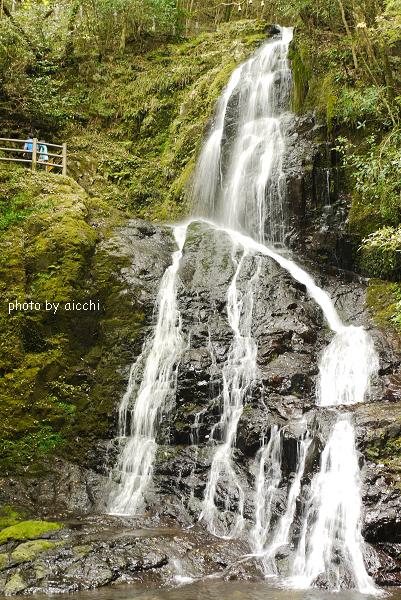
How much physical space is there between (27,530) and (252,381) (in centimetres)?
446

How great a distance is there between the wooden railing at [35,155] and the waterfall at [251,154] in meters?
3.90

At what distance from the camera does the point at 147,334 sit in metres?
11.7

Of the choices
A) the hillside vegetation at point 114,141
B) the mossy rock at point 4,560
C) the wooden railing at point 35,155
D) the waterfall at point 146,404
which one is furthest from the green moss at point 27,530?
the wooden railing at point 35,155

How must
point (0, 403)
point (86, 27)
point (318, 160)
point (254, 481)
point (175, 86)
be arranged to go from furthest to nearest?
point (86, 27) → point (175, 86) → point (318, 160) → point (0, 403) → point (254, 481)

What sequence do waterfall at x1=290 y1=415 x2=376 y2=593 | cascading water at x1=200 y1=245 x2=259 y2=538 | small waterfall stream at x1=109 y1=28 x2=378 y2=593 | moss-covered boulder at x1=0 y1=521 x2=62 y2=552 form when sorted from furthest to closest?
cascading water at x1=200 y1=245 x2=259 y2=538 < moss-covered boulder at x1=0 y1=521 x2=62 y2=552 < small waterfall stream at x1=109 y1=28 x2=378 y2=593 < waterfall at x1=290 y1=415 x2=376 y2=593

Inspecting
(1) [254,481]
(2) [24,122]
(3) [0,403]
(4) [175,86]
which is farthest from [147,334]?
(4) [175,86]

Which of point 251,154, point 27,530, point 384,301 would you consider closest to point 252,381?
point 384,301

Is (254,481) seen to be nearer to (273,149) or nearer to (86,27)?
(273,149)

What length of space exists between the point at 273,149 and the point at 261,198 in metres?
1.57

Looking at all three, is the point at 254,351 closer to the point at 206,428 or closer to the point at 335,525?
the point at 206,428

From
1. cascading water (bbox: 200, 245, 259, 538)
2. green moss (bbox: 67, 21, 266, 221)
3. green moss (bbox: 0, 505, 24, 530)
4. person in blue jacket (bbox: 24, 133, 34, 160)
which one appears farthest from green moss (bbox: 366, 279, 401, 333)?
person in blue jacket (bbox: 24, 133, 34, 160)

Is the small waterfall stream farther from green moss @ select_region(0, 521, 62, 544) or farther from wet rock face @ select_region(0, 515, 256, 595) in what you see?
green moss @ select_region(0, 521, 62, 544)

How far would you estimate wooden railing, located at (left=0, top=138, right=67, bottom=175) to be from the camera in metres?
14.6

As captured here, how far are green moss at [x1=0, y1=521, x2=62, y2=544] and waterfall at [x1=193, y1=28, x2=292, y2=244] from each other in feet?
29.2
